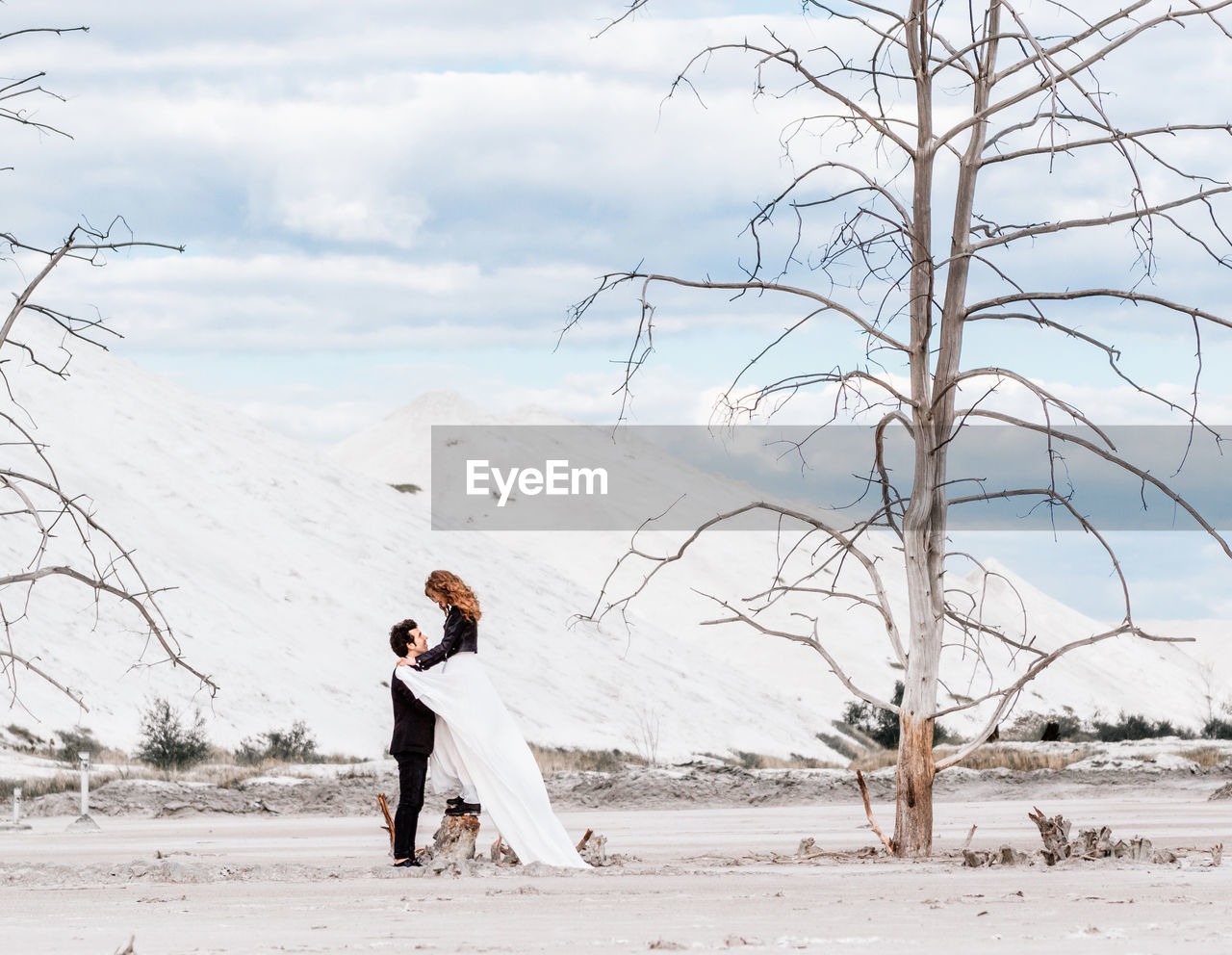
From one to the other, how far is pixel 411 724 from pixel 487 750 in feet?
1.70

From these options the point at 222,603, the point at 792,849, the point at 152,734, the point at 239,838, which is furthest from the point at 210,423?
the point at 792,849

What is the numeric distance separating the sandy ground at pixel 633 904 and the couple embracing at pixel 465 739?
377 millimetres

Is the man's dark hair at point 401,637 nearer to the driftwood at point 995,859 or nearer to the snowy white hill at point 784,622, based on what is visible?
the driftwood at point 995,859

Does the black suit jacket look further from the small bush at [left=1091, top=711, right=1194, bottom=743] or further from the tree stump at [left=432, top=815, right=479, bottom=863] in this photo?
the small bush at [left=1091, top=711, right=1194, bottom=743]

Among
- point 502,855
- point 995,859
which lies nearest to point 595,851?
point 502,855

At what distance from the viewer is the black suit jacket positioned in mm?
10500

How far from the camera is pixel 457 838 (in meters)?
10.7

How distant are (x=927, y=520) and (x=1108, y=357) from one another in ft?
5.74

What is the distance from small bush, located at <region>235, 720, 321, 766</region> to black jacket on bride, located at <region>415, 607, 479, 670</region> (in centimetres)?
2559

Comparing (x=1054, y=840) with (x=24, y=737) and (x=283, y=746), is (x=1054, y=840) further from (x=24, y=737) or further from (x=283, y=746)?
(x=283, y=746)

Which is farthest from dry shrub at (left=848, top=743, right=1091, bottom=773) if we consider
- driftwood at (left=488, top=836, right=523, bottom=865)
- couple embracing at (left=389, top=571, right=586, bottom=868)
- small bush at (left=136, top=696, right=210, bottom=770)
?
couple embracing at (left=389, top=571, right=586, bottom=868)

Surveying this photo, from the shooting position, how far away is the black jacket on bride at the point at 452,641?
1032 cm

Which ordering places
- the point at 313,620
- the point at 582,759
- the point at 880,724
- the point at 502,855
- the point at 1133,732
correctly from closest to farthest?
the point at 502,855
the point at 582,759
the point at 1133,732
the point at 313,620
the point at 880,724

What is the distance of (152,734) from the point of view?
108ft
